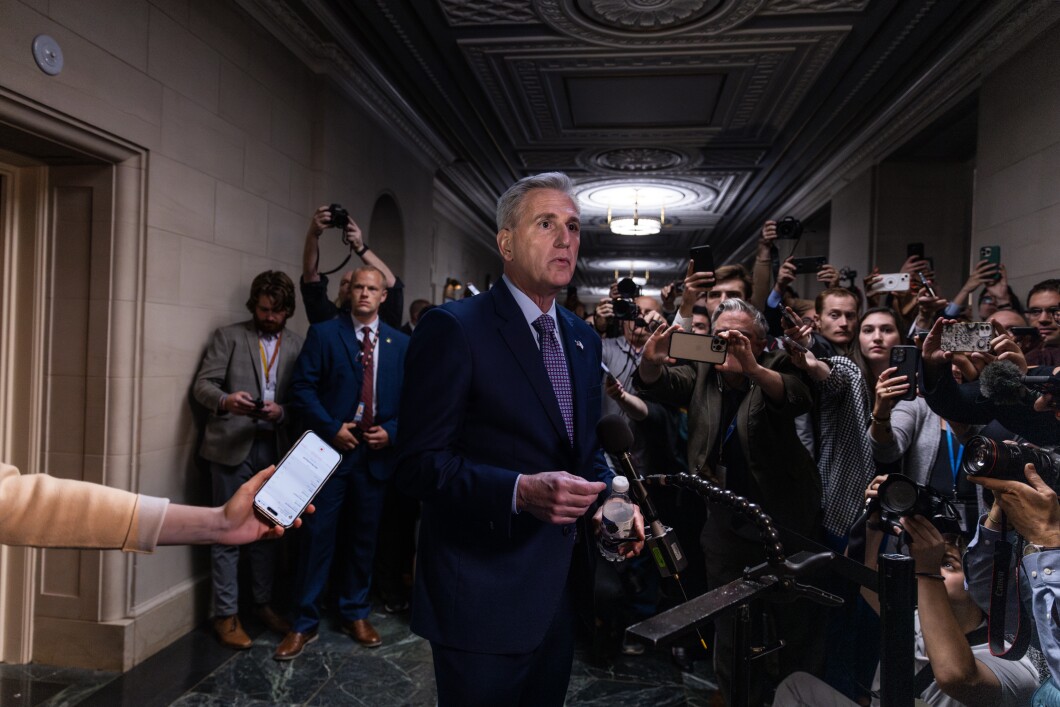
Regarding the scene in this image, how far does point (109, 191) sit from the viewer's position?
2854 mm

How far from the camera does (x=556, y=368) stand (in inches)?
64.0

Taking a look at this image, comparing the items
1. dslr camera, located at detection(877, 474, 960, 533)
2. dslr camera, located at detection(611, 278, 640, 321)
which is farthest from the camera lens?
dslr camera, located at detection(611, 278, 640, 321)

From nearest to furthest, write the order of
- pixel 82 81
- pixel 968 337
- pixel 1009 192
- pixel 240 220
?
pixel 968 337
pixel 82 81
pixel 240 220
pixel 1009 192

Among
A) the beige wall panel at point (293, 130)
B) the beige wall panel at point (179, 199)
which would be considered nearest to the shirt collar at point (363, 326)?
the beige wall panel at point (179, 199)

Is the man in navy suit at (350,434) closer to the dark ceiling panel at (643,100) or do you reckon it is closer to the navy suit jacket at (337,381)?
the navy suit jacket at (337,381)

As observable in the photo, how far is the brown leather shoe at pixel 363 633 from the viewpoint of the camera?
310 cm

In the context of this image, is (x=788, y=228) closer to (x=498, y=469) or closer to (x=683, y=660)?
(x=683, y=660)

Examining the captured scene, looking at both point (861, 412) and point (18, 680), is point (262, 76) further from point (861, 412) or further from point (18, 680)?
point (861, 412)

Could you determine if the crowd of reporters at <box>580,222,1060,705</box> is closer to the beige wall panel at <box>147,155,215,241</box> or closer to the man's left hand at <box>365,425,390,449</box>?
the man's left hand at <box>365,425,390,449</box>

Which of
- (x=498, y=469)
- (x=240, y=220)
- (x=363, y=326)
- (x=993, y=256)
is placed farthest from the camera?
(x=993, y=256)

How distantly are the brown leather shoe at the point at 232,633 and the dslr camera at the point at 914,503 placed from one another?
9.29 feet

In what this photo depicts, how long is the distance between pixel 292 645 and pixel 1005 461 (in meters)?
2.80

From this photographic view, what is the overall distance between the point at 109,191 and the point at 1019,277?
16.2 ft

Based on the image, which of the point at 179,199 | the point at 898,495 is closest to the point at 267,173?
the point at 179,199
